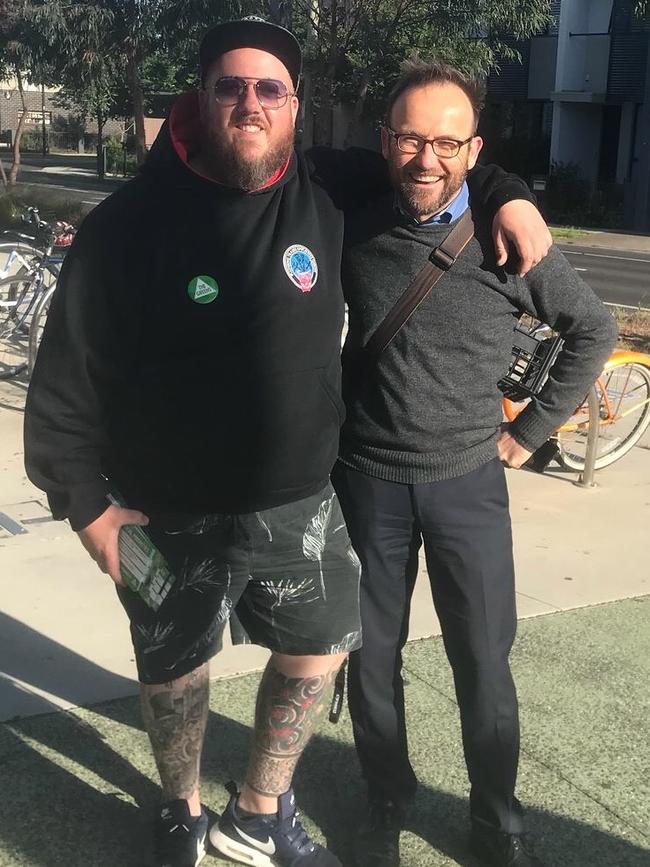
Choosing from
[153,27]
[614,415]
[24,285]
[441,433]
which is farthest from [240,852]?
[153,27]

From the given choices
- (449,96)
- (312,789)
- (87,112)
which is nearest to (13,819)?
(312,789)

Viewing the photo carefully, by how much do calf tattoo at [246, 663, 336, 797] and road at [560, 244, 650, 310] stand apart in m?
11.0

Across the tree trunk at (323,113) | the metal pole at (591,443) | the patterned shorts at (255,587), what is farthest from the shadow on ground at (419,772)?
the tree trunk at (323,113)

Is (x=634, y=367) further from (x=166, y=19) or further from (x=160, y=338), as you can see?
(x=166, y=19)

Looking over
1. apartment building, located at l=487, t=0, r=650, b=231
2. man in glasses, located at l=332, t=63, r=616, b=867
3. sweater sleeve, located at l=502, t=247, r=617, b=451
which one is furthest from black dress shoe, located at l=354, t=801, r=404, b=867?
apartment building, located at l=487, t=0, r=650, b=231

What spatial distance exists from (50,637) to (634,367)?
13.2 feet

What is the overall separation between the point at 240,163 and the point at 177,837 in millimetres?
1596

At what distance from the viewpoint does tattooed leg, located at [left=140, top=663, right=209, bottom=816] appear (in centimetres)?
267

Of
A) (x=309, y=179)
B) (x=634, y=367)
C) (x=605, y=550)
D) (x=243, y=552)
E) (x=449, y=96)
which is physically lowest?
(x=605, y=550)

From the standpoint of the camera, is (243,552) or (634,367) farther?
(634,367)

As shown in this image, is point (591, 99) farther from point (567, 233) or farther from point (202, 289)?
point (202, 289)

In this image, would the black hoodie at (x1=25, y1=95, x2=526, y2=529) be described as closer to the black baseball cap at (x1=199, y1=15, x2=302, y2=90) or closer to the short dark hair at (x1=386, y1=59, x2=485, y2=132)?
the black baseball cap at (x1=199, y1=15, x2=302, y2=90)

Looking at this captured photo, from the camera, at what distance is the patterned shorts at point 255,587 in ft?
8.46

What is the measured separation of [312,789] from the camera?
3.23 meters
